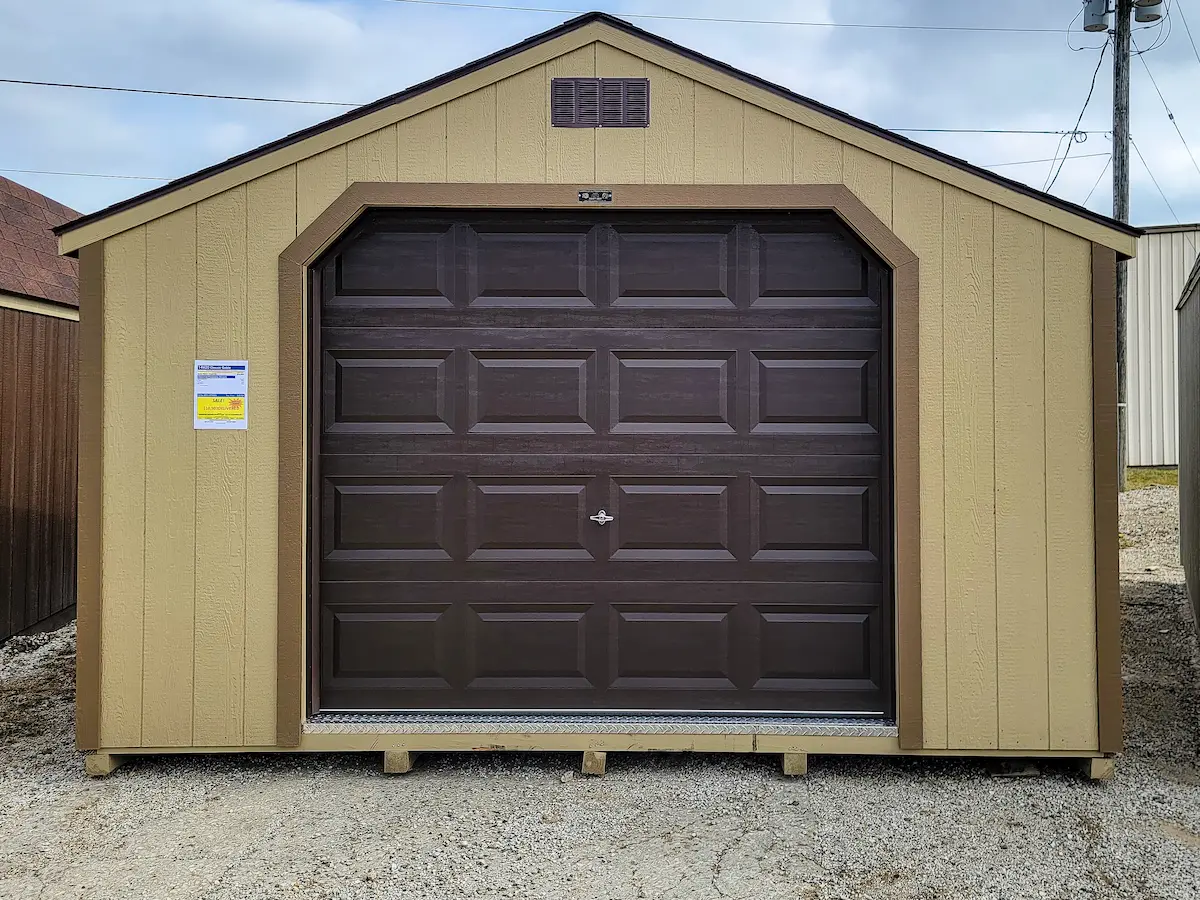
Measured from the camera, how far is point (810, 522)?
13.1 feet

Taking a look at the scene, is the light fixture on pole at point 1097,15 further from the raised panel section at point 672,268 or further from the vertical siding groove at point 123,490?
the vertical siding groove at point 123,490

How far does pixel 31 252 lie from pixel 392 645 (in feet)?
18.8

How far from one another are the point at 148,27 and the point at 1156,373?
26326 millimetres

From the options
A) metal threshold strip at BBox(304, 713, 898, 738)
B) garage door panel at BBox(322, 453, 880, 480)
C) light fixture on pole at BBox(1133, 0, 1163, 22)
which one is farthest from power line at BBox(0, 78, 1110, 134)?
metal threshold strip at BBox(304, 713, 898, 738)

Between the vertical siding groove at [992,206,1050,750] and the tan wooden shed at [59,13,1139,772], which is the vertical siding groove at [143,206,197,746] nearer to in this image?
the tan wooden shed at [59,13,1139,772]

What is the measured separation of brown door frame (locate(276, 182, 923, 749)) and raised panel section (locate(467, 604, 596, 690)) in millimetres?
845

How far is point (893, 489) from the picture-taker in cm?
385

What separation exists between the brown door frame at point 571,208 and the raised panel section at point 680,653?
2.75 feet

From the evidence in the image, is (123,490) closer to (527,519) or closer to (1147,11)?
(527,519)

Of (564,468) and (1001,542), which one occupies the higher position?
(564,468)

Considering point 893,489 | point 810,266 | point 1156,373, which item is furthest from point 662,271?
point 1156,373

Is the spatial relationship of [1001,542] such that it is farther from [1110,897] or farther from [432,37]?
[432,37]

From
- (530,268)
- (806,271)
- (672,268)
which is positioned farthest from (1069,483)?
(530,268)

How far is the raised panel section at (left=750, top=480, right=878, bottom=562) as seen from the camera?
3.98 m
